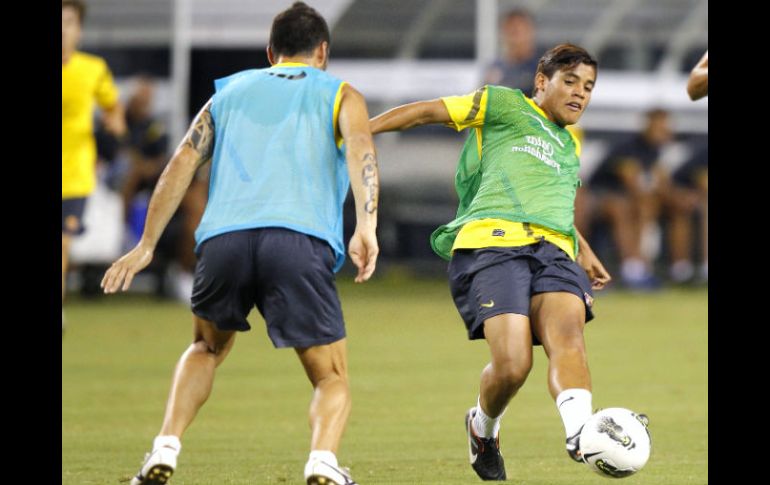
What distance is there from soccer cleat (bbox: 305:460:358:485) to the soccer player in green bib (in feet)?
4.09

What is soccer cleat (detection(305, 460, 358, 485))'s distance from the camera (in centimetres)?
676

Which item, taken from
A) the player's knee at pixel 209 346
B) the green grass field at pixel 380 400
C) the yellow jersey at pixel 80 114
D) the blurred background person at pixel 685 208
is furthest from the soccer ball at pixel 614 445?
the blurred background person at pixel 685 208

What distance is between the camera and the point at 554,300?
7781 millimetres

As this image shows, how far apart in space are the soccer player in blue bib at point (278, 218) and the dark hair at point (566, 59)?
138 centimetres

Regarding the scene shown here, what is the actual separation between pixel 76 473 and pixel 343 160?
227 centimetres

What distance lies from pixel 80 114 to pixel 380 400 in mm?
3878

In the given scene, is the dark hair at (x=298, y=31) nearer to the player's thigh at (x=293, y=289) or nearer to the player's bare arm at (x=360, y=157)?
the player's bare arm at (x=360, y=157)

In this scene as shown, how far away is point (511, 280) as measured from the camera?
7.86m

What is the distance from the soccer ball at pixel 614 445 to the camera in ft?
23.0

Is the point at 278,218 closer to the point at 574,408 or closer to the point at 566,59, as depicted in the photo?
the point at 574,408

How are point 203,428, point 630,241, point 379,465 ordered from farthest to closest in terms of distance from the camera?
1. point 630,241
2. point 203,428
3. point 379,465

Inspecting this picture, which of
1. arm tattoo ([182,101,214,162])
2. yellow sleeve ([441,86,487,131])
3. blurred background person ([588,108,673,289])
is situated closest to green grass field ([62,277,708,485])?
arm tattoo ([182,101,214,162])
